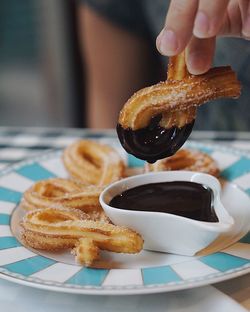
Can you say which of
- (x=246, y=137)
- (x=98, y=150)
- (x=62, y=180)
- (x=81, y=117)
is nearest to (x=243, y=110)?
(x=246, y=137)

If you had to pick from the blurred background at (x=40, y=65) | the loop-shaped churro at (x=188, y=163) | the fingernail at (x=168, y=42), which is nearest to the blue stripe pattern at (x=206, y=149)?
the loop-shaped churro at (x=188, y=163)

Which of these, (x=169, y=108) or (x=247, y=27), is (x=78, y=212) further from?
(x=247, y=27)

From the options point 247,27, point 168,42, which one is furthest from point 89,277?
point 247,27

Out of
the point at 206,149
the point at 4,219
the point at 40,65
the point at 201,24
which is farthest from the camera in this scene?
the point at 40,65

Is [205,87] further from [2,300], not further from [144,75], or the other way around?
[144,75]

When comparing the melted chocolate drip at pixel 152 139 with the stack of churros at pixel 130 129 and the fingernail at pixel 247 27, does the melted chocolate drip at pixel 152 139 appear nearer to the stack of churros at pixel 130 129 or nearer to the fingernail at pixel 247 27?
the stack of churros at pixel 130 129

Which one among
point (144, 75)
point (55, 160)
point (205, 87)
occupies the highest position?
point (205, 87)
